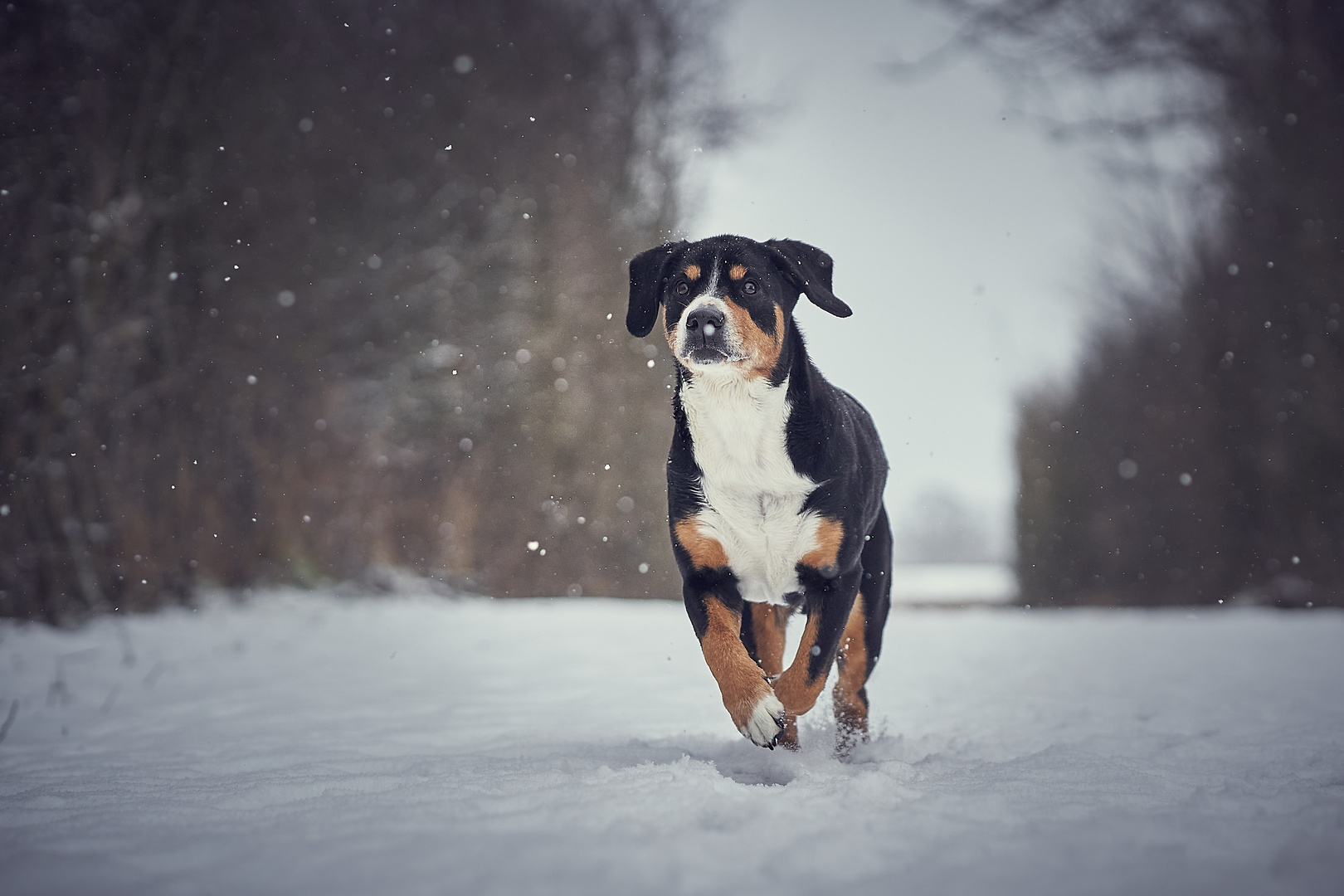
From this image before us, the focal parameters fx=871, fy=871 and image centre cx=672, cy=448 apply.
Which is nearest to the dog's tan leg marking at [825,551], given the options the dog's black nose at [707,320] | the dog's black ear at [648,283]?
the dog's black nose at [707,320]

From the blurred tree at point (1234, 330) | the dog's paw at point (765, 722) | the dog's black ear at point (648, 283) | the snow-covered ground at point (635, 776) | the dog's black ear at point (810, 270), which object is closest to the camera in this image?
the snow-covered ground at point (635, 776)

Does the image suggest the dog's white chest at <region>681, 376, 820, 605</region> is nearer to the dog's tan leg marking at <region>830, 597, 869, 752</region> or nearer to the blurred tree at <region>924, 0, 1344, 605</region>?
the dog's tan leg marking at <region>830, 597, 869, 752</region>

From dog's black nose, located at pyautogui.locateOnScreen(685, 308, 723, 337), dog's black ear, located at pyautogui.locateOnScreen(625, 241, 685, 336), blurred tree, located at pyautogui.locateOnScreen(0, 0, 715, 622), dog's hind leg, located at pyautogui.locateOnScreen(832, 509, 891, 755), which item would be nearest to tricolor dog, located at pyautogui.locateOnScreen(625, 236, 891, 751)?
dog's black nose, located at pyautogui.locateOnScreen(685, 308, 723, 337)

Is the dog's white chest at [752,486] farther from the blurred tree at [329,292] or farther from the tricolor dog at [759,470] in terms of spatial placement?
the blurred tree at [329,292]

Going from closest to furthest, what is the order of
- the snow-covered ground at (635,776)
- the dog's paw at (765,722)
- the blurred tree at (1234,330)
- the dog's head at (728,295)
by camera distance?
the snow-covered ground at (635,776)
the dog's paw at (765,722)
the dog's head at (728,295)
the blurred tree at (1234,330)

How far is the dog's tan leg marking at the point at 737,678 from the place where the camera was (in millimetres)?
2631

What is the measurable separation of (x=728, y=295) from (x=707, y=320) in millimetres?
251

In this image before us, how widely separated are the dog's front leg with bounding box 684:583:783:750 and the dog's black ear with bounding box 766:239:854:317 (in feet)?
3.57

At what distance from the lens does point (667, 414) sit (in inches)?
519

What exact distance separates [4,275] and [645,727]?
6.09 m

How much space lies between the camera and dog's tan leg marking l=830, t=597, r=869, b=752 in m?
3.42

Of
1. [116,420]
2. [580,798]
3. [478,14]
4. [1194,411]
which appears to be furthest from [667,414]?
[580,798]

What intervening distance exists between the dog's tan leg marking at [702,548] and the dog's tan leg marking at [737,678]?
12 cm

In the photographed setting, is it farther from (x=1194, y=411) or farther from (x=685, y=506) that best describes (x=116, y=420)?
(x=1194, y=411)
